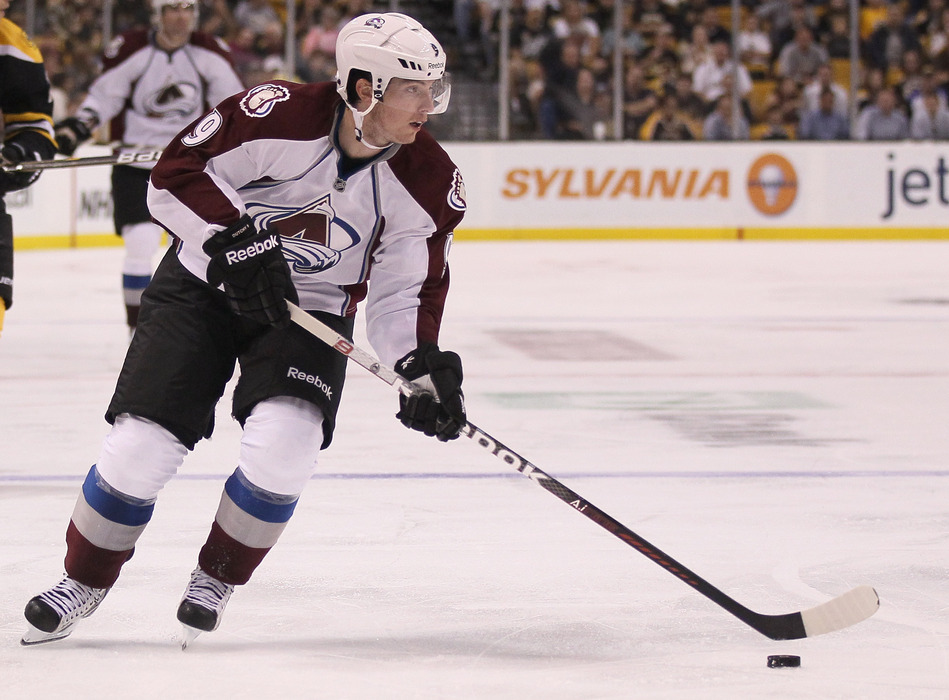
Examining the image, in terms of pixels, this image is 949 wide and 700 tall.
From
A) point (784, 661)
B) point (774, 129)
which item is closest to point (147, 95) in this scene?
point (784, 661)

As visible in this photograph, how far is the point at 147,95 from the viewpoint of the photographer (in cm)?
590

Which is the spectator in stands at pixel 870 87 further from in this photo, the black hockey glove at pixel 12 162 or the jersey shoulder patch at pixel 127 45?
the black hockey glove at pixel 12 162

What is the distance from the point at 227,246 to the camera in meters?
2.24

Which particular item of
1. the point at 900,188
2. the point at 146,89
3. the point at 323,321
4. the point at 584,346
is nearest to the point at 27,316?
the point at 146,89

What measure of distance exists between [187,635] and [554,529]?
99 centimetres

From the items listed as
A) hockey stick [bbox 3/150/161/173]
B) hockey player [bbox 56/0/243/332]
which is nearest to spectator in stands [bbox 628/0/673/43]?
hockey player [bbox 56/0/243/332]

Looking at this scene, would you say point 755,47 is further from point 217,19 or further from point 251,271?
point 251,271

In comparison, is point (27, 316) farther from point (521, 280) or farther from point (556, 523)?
point (556, 523)

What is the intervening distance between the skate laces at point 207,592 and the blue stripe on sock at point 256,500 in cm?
14

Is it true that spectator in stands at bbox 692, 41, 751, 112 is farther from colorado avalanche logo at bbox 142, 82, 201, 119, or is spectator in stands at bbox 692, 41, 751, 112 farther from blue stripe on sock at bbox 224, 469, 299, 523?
blue stripe on sock at bbox 224, 469, 299, 523

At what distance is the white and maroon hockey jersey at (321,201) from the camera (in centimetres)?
233

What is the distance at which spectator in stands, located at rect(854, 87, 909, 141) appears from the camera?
1088 cm

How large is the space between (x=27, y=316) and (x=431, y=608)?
4.57 metres

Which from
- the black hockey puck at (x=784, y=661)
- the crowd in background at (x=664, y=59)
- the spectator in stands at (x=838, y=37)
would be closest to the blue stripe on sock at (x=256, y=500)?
the black hockey puck at (x=784, y=661)
